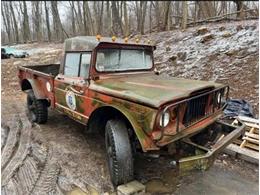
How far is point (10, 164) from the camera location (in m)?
4.57

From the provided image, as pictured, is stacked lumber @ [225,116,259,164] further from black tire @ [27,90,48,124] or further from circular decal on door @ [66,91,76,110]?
black tire @ [27,90,48,124]

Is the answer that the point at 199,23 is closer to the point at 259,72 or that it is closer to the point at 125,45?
the point at 259,72

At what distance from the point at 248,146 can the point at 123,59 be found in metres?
2.60

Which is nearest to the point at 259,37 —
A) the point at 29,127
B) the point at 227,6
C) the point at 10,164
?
the point at 29,127

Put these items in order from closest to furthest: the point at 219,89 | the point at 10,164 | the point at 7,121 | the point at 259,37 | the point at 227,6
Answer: the point at 219,89 < the point at 10,164 < the point at 7,121 < the point at 259,37 < the point at 227,6

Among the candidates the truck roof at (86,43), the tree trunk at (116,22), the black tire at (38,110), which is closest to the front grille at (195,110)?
the truck roof at (86,43)

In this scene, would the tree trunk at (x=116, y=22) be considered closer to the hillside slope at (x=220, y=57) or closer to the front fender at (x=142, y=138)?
the hillside slope at (x=220, y=57)

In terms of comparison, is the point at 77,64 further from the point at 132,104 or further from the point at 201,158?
the point at 201,158

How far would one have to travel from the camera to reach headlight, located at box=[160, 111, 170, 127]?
3193 mm

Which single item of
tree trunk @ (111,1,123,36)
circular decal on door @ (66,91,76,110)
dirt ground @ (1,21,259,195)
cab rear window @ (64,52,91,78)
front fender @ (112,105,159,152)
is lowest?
dirt ground @ (1,21,259,195)

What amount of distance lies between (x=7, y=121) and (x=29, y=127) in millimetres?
865

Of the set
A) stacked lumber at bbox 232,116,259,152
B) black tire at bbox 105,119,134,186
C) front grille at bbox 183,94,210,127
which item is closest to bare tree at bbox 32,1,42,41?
stacked lumber at bbox 232,116,259,152

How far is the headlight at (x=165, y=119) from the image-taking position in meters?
3.19

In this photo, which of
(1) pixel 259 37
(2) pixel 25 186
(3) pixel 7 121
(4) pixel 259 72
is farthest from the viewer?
(1) pixel 259 37
